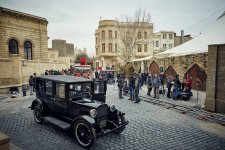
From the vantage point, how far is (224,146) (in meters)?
5.73

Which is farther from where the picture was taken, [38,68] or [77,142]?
[38,68]

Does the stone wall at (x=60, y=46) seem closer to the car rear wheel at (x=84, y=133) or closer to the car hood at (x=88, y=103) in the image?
the car hood at (x=88, y=103)

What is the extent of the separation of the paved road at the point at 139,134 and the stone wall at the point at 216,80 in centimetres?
205

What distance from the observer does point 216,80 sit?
31.2 feet

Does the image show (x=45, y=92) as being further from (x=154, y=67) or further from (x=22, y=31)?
(x=22, y=31)

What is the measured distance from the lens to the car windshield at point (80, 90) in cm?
651

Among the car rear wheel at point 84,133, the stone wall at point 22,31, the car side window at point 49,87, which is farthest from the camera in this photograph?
the stone wall at point 22,31

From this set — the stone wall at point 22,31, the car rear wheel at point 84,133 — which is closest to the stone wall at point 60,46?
the stone wall at point 22,31

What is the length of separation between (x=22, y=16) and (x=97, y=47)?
2478 centimetres

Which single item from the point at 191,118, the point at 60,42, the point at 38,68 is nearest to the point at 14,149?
the point at 191,118

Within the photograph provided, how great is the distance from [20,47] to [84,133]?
73.3ft

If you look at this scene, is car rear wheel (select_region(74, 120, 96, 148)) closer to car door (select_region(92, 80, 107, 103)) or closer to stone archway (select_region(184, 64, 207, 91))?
car door (select_region(92, 80, 107, 103))

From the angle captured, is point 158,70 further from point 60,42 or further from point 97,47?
point 60,42

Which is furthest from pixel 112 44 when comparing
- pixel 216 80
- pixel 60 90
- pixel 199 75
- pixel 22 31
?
pixel 60 90
